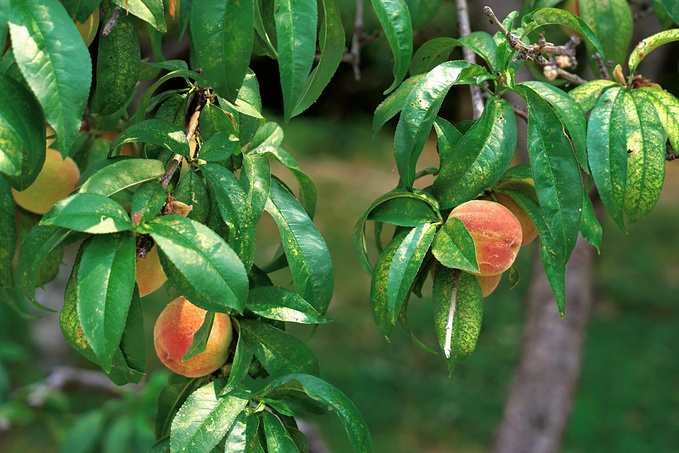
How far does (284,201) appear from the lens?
0.65 m

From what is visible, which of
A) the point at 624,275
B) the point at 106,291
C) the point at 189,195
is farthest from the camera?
the point at 624,275

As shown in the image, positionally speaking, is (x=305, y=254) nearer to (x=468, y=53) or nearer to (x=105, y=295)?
(x=105, y=295)

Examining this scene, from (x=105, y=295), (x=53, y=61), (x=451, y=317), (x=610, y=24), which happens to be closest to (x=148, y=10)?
(x=53, y=61)

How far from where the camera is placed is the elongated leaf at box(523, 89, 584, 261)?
57 centimetres

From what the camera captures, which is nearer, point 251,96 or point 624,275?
point 251,96

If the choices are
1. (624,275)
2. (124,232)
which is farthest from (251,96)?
(624,275)

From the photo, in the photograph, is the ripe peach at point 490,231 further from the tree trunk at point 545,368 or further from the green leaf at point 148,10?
the tree trunk at point 545,368

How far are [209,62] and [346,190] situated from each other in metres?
4.74

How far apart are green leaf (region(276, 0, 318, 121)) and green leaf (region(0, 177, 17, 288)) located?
0.81 feet

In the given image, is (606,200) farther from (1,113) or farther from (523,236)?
(1,113)

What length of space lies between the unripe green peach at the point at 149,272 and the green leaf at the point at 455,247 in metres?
0.24

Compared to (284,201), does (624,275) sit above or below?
→ below

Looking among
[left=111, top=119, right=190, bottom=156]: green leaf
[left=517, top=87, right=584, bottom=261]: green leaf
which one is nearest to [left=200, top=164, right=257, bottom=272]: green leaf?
[left=111, top=119, right=190, bottom=156]: green leaf

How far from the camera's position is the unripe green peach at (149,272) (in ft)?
1.98
